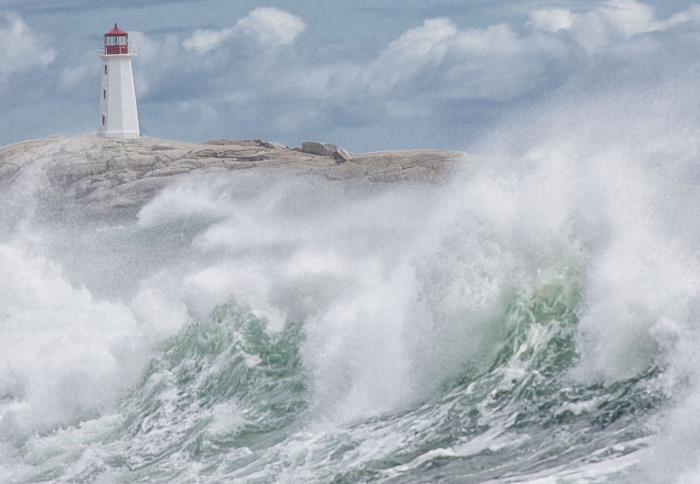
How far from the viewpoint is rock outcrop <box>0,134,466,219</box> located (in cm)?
3900

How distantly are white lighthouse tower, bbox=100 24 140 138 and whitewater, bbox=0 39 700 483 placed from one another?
26164 millimetres

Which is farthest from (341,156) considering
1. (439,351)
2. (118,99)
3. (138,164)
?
(439,351)

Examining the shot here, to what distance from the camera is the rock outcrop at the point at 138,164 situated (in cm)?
3900

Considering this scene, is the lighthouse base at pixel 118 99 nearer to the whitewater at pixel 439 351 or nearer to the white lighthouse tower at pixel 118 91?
the white lighthouse tower at pixel 118 91

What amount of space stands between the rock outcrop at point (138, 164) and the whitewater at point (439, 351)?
71.8 ft

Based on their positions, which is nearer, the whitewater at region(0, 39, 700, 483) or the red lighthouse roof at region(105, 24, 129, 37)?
the whitewater at region(0, 39, 700, 483)

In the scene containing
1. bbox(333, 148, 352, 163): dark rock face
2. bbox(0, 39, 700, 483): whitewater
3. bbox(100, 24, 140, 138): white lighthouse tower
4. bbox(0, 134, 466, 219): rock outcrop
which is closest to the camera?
bbox(0, 39, 700, 483): whitewater

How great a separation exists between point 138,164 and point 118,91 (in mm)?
2554

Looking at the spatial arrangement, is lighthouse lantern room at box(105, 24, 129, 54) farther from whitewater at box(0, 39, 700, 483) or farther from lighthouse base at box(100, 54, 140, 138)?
whitewater at box(0, 39, 700, 483)

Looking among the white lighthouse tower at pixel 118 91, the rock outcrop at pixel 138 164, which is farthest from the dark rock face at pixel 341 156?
the white lighthouse tower at pixel 118 91

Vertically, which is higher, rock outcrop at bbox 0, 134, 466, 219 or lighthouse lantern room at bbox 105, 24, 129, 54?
lighthouse lantern room at bbox 105, 24, 129, 54

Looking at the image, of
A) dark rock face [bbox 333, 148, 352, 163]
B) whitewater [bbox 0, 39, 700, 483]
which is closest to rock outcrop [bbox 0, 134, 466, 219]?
dark rock face [bbox 333, 148, 352, 163]

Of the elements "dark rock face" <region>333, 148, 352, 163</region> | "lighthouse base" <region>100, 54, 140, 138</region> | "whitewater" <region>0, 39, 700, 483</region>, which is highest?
"lighthouse base" <region>100, 54, 140, 138</region>

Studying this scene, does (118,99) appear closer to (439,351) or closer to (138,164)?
(138,164)
